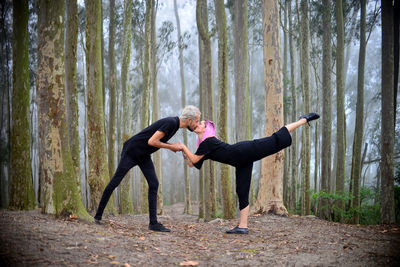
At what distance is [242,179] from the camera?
4.88 meters

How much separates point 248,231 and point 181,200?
27012 millimetres

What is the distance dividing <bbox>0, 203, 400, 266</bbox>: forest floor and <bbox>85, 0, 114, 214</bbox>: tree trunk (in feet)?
9.83

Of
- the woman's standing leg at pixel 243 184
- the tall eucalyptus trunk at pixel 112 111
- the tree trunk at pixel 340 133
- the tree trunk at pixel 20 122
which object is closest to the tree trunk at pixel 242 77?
the tree trunk at pixel 340 133

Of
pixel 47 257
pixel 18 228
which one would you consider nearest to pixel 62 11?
pixel 18 228

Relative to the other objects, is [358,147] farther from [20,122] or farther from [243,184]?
[20,122]

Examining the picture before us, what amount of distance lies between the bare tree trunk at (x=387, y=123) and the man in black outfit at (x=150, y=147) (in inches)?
165

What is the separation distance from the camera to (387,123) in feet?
21.5

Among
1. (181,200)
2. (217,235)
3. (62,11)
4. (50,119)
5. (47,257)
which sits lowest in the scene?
(181,200)

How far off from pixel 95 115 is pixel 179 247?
187 inches

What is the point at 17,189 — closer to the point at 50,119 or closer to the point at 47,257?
the point at 50,119

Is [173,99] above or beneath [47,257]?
above

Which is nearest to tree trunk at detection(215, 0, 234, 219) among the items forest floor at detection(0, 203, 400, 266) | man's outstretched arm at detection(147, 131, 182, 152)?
forest floor at detection(0, 203, 400, 266)

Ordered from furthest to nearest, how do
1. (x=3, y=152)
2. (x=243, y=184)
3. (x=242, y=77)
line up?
1. (x=3, y=152)
2. (x=242, y=77)
3. (x=243, y=184)

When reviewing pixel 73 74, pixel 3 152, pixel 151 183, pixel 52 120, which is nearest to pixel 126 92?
pixel 73 74
